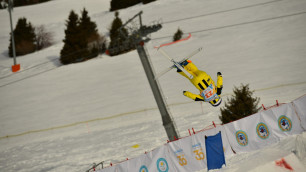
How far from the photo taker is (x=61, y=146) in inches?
898

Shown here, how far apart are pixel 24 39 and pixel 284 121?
51.6 meters

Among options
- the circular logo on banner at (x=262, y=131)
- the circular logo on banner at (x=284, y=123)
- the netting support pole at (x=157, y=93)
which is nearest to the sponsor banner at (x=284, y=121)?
the circular logo on banner at (x=284, y=123)

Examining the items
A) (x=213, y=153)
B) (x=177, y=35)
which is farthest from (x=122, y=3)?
(x=213, y=153)

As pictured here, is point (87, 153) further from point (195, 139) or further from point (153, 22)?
point (153, 22)

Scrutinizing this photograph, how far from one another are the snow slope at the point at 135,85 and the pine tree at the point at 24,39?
3.21 m

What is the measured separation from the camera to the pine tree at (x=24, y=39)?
54.5 m

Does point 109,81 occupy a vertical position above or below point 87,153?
above

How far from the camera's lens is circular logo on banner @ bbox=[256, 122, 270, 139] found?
43.7 ft

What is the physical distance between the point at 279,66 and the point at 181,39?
53.4ft

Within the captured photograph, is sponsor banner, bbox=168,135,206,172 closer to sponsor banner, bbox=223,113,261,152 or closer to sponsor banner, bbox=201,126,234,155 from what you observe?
sponsor banner, bbox=201,126,234,155

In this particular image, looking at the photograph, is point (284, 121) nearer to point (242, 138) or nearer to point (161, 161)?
point (242, 138)

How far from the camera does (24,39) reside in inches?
2188

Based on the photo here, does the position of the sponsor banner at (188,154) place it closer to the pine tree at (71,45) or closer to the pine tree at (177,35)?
the pine tree at (177,35)

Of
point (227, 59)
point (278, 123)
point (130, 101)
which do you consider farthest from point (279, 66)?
point (278, 123)
